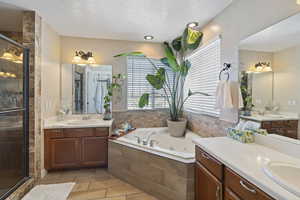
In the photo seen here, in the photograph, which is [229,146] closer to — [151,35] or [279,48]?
[279,48]

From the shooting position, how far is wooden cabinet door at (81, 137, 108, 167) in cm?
289

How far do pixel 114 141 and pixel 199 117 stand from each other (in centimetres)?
160

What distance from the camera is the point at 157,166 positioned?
2.16 meters

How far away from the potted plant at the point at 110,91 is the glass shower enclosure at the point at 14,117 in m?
1.35

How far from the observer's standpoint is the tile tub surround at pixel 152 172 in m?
1.87

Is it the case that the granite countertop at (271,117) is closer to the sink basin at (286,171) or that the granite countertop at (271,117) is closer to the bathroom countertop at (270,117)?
the bathroom countertop at (270,117)

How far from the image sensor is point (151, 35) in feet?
10.8

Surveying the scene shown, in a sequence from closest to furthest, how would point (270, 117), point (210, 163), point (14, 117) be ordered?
point (210, 163) < point (270, 117) < point (14, 117)

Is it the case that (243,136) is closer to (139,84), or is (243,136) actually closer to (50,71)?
(139,84)

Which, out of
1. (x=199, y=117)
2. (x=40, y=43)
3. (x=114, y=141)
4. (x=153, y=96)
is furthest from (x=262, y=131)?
(x=40, y=43)

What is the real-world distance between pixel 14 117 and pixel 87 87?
1397 mm

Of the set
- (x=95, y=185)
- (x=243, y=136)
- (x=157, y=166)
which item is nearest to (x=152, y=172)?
(x=157, y=166)

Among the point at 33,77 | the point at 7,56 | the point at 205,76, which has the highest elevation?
the point at 7,56

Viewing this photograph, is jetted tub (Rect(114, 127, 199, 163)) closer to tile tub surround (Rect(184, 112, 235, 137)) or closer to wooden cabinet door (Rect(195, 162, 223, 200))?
tile tub surround (Rect(184, 112, 235, 137))
